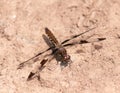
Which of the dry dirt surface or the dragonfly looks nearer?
the dry dirt surface

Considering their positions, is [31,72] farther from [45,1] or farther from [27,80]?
[45,1]

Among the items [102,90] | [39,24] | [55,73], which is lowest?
[102,90]

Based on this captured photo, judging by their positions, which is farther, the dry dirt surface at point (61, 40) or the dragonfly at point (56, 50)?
the dragonfly at point (56, 50)

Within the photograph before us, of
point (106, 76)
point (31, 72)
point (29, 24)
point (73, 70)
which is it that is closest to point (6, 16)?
point (29, 24)

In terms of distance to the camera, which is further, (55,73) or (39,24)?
(39,24)

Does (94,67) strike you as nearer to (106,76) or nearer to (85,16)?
(106,76)

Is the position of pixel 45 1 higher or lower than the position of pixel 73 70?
higher

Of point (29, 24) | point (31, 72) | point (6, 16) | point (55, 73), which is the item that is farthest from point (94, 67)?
point (6, 16)
